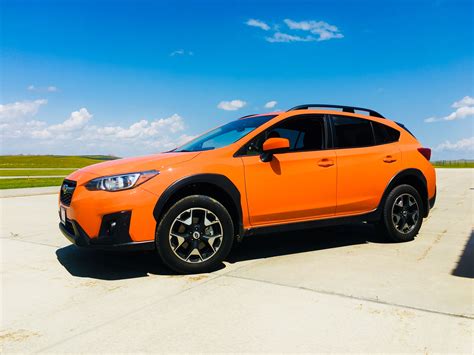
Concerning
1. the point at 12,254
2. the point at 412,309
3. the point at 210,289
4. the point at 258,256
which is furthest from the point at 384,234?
the point at 12,254

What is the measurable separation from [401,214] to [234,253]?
2303 mm

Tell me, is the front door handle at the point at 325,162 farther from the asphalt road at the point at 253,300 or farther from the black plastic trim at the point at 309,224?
the asphalt road at the point at 253,300

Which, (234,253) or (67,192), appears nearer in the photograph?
(67,192)

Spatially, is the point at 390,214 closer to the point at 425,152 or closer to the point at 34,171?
the point at 425,152

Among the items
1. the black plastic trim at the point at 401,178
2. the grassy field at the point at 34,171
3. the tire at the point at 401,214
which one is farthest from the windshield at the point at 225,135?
the grassy field at the point at 34,171

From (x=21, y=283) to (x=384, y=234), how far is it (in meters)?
4.32

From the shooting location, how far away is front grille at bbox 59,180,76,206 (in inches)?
163

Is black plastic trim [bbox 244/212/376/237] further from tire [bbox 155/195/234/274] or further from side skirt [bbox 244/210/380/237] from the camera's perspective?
tire [bbox 155/195/234/274]

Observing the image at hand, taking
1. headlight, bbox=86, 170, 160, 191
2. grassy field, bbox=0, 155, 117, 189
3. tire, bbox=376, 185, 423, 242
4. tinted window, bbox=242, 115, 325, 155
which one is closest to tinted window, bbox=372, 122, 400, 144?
tire, bbox=376, 185, 423, 242

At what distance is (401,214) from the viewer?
5.45 meters

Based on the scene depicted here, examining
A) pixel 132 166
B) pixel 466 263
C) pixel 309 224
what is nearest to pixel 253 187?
pixel 309 224

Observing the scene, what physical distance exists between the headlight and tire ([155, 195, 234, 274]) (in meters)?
0.39

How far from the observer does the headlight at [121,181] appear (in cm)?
385

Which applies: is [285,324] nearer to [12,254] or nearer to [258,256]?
[258,256]
